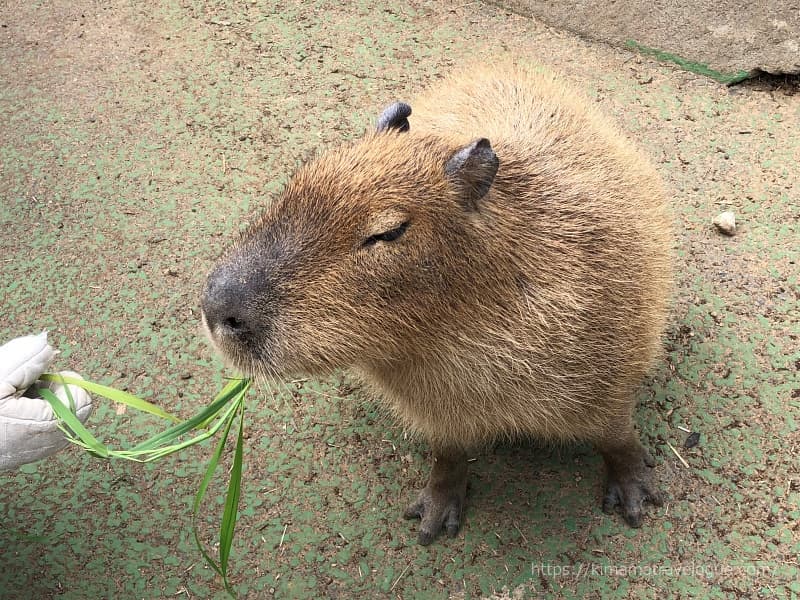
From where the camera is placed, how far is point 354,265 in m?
2.07

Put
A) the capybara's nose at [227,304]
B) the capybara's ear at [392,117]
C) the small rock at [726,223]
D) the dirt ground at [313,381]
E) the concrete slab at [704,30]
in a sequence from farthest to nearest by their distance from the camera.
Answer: the concrete slab at [704,30] → the small rock at [726,223] → the dirt ground at [313,381] → the capybara's ear at [392,117] → the capybara's nose at [227,304]

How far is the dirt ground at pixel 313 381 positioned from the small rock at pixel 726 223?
0.06m

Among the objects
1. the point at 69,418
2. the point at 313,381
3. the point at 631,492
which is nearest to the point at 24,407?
the point at 69,418

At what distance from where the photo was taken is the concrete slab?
4.44m

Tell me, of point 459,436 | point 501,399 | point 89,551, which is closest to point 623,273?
point 501,399

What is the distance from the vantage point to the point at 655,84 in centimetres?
459

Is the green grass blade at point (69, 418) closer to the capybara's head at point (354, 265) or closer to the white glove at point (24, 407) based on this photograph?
the white glove at point (24, 407)

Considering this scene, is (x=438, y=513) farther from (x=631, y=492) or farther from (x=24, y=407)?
(x=24, y=407)

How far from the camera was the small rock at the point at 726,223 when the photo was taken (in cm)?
374

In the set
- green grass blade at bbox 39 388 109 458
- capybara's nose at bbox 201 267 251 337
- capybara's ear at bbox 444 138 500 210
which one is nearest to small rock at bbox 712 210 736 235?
capybara's ear at bbox 444 138 500 210

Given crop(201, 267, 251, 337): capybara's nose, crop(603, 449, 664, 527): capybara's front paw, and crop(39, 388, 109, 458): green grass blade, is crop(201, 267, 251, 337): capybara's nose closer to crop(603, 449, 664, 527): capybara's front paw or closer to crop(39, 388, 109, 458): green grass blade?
crop(39, 388, 109, 458): green grass blade

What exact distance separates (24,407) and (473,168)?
59.7 inches

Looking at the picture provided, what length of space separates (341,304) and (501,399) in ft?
2.25

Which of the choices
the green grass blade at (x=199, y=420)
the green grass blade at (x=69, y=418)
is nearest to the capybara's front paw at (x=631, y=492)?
the green grass blade at (x=199, y=420)
